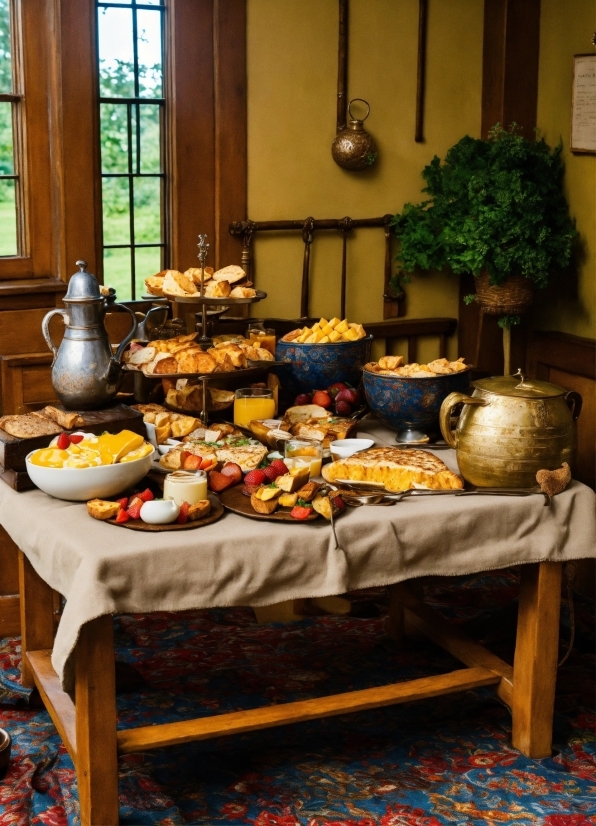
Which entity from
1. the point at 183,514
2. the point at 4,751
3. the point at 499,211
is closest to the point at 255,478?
the point at 183,514

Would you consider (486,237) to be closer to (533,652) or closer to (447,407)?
(447,407)

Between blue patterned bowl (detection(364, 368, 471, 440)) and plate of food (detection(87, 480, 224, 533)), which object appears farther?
blue patterned bowl (detection(364, 368, 471, 440))

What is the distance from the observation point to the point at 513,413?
2695mm

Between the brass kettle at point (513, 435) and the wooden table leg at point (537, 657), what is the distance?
28cm

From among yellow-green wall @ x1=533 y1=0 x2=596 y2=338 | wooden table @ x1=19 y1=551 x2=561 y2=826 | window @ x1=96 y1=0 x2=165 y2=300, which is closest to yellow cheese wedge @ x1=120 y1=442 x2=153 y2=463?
wooden table @ x1=19 y1=551 x2=561 y2=826

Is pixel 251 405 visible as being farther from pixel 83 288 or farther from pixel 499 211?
pixel 499 211

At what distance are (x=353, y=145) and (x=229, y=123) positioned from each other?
1.74ft

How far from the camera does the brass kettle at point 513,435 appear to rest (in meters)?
2.67

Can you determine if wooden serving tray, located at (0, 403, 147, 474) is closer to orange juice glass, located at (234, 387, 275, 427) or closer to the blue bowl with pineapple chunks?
orange juice glass, located at (234, 387, 275, 427)

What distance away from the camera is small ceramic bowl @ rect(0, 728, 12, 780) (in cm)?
276

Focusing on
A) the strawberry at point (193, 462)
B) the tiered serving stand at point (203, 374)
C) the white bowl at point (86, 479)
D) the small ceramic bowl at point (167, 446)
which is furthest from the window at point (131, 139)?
the white bowl at point (86, 479)

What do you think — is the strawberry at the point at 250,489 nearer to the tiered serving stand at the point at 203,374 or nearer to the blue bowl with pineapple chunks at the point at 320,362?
the tiered serving stand at the point at 203,374

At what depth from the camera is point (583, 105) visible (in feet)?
13.5

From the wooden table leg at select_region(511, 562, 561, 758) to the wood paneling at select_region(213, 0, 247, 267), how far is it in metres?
2.04
